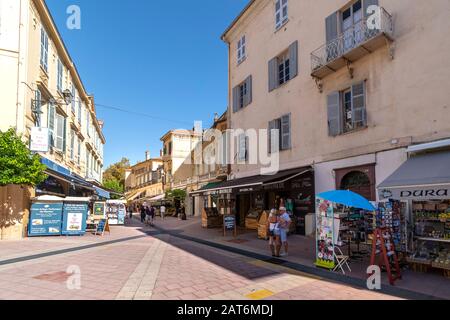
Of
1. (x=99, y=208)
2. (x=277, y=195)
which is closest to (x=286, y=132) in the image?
(x=277, y=195)

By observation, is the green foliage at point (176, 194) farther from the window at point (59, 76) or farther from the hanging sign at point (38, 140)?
the hanging sign at point (38, 140)

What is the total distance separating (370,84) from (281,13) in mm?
7890

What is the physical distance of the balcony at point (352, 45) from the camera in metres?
10.9

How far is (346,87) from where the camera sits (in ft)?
41.9

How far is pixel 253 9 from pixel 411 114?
13.2 metres

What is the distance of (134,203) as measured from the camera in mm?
61594

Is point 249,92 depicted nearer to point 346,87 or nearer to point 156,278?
point 346,87

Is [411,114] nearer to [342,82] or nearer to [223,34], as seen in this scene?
[342,82]

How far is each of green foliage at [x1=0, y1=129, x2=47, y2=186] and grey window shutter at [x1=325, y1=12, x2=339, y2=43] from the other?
43.0ft

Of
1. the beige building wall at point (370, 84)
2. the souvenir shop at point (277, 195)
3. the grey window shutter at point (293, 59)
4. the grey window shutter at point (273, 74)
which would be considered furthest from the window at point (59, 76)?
the grey window shutter at point (293, 59)

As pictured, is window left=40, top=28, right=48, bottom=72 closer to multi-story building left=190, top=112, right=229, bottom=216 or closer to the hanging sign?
the hanging sign

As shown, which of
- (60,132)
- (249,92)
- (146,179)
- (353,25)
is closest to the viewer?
(353,25)

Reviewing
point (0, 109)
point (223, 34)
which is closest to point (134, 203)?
point (223, 34)

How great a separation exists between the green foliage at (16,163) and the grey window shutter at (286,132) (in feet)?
36.4
